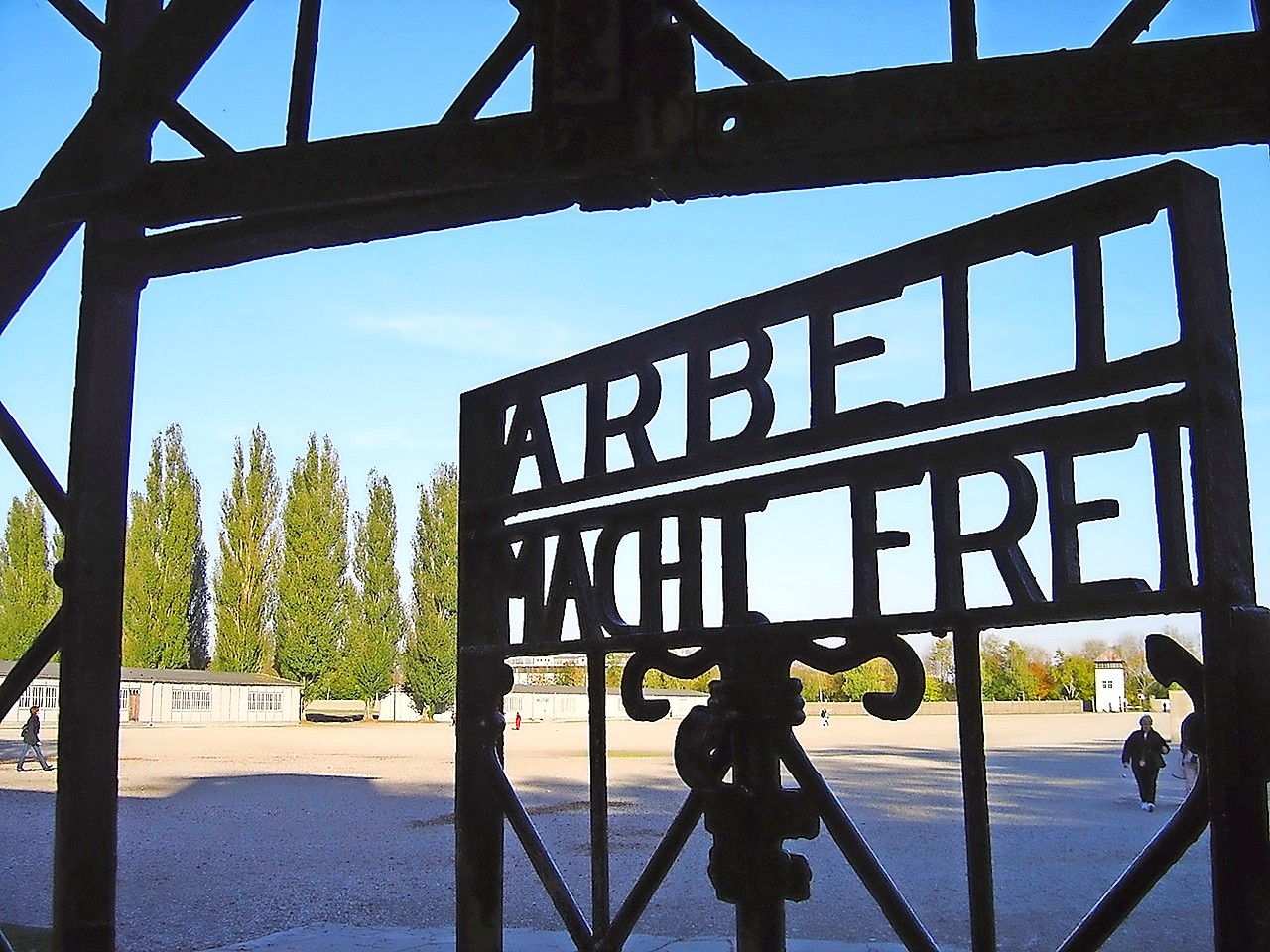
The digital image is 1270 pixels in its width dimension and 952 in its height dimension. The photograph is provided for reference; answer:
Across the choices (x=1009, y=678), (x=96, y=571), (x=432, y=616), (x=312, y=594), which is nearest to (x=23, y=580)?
(x=312, y=594)

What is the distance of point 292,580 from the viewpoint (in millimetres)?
48812

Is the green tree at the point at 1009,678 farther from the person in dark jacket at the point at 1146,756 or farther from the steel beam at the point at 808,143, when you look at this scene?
the steel beam at the point at 808,143

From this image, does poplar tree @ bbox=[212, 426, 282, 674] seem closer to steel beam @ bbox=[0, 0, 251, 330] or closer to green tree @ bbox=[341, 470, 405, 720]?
green tree @ bbox=[341, 470, 405, 720]

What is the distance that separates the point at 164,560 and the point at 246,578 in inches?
124

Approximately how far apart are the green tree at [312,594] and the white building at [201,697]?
3.20 ft

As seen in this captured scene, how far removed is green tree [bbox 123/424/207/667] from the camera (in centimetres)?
4806

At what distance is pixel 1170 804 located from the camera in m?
15.6

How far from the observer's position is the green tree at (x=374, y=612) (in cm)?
4881

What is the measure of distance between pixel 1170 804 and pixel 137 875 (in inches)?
474

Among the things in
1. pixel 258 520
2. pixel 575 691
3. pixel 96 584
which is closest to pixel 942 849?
pixel 96 584

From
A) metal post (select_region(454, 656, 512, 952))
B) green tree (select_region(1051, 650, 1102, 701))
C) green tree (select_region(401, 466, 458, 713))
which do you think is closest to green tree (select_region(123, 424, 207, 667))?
green tree (select_region(401, 466, 458, 713))

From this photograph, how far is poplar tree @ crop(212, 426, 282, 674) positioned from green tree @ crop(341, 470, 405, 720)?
3376 mm

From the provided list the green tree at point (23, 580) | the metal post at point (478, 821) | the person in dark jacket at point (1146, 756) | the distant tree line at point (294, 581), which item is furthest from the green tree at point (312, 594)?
the metal post at point (478, 821)

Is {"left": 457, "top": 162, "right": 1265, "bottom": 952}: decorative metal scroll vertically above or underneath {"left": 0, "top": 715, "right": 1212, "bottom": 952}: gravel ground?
above
